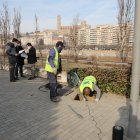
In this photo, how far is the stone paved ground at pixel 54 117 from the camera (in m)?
3.29

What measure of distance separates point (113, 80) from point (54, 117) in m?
2.85

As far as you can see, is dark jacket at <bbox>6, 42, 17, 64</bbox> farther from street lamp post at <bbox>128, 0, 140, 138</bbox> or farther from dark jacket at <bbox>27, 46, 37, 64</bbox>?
street lamp post at <bbox>128, 0, 140, 138</bbox>

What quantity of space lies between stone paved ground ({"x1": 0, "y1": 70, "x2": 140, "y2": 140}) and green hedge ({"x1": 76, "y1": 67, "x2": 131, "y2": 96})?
0.27m

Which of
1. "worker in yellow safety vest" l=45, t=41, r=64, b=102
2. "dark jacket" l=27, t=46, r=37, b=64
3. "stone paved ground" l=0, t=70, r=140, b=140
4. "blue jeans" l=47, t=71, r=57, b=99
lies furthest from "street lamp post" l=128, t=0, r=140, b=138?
"dark jacket" l=27, t=46, r=37, b=64

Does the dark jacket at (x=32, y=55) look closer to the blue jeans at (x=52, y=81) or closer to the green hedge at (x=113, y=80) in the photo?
the blue jeans at (x=52, y=81)

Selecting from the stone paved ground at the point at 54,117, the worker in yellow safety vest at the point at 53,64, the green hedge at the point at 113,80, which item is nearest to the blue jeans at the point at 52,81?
the worker in yellow safety vest at the point at 53,64

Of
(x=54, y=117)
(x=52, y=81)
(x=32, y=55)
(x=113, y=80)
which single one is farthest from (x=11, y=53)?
(x=113, y=80)

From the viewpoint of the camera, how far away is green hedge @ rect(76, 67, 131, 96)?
5.52 m

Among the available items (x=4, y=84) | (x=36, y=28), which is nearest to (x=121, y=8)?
(x=4, y=84)

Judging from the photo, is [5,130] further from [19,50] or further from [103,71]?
[19,50]

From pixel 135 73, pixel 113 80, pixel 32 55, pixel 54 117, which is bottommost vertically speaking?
pixel 54 117

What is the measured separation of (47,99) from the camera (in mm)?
5480

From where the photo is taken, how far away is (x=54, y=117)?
13.4 ft

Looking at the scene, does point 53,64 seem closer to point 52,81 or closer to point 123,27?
point 52,81
